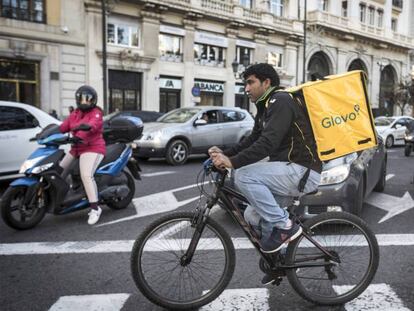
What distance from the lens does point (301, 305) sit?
3469mm

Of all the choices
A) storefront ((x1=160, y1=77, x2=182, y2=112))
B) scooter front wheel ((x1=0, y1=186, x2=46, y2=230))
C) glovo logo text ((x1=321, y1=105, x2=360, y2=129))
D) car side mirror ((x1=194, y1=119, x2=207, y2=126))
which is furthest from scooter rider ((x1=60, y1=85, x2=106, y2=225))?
storefront ((x1=160, y1=77, x2=182, y2=112))

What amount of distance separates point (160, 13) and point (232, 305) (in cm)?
2562

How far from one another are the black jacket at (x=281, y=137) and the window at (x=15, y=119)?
5.65m

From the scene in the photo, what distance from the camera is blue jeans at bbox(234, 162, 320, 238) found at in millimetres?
3242

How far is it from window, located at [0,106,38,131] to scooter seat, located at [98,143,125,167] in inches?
96.8

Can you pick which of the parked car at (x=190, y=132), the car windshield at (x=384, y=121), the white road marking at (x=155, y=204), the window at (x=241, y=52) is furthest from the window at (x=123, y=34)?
the white road marking at (x=155, y=204)

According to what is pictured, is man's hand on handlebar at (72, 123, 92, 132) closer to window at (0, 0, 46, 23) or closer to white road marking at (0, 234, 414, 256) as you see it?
white road marking at (0, 234, 414, 256)

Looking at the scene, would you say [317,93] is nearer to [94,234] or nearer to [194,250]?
[194,250]

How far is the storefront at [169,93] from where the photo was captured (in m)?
28.1

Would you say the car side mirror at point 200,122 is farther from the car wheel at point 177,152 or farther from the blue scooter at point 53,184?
the blue scooter at point 53,184

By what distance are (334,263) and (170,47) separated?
25.9 m

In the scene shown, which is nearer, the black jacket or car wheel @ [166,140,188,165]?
the black jacket

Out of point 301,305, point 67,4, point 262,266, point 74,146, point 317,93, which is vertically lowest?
point 301,305

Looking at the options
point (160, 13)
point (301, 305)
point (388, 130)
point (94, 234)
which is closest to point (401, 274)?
point (301, 305)
